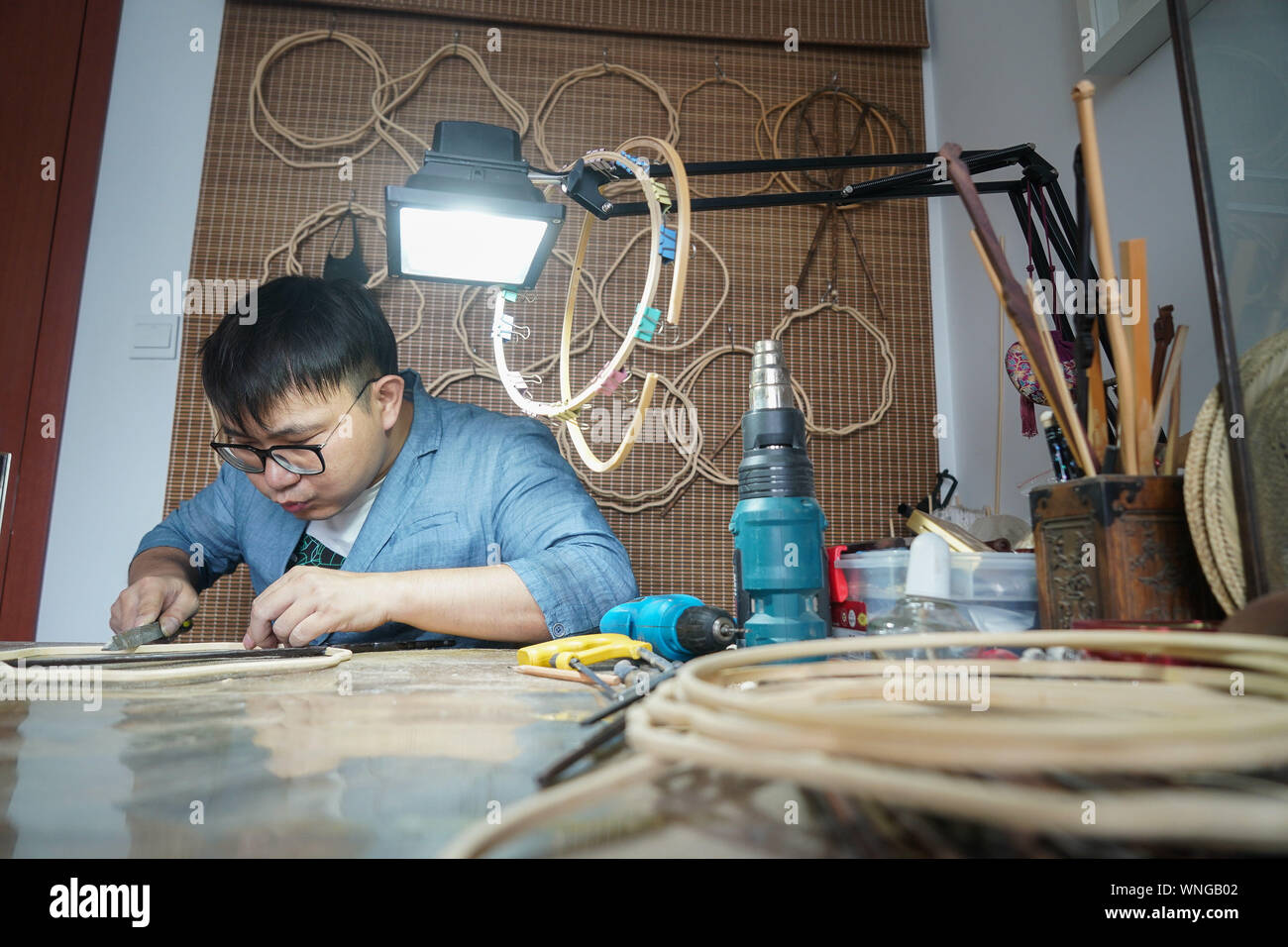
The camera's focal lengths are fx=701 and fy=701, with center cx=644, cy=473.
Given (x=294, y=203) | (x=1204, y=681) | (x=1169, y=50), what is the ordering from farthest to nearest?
1. (x=294, y=203)
2. (x=1169, y=50)
3. (x=1204, y=681)

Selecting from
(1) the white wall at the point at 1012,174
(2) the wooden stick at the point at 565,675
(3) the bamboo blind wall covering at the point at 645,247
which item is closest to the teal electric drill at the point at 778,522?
(2) the wooden stick at the point at 565,675

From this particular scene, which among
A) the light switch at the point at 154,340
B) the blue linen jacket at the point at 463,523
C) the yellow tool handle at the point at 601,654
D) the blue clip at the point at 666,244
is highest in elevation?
the light switch at the point at 154,340

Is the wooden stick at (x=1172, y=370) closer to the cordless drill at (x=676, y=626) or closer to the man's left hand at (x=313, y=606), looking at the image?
the cordless drill at (x=676, y=626)

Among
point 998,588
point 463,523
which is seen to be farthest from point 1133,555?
point 463,523

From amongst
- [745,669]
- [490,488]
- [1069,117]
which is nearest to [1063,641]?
[745,669]

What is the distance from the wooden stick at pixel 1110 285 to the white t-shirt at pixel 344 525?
3.58ft

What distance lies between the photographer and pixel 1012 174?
5.69 feet

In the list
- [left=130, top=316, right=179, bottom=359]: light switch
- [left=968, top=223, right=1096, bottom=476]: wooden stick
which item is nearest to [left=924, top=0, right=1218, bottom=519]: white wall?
[left=968, top=223, right=1096, bottom=476]: wooden stick

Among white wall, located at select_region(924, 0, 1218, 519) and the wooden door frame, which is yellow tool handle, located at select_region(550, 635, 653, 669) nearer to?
white wall, located at select_region(924, 0, 1218, 519)

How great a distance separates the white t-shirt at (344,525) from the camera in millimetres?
1233

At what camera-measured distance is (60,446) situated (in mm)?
1639

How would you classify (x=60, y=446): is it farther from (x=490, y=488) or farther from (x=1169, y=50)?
(x=1169, y=50)

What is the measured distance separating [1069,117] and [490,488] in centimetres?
131

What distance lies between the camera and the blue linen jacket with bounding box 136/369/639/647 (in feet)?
3.18
